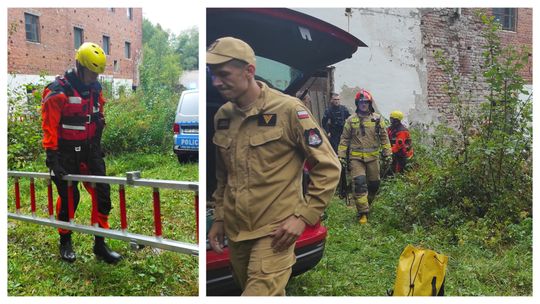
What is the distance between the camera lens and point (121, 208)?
9.00ft

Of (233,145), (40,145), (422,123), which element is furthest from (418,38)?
(40,145)

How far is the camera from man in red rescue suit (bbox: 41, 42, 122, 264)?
286 cm

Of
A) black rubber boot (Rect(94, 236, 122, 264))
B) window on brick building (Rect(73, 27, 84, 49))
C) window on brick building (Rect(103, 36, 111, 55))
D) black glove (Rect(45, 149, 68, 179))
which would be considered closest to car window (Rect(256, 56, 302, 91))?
window on brick building (Rect(103, 36, 111, 55))

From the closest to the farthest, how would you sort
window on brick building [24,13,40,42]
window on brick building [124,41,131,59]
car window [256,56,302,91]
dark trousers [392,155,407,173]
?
car window [256,56,302,91]
dark trousers [392,155,407,173]
window on brick building [24,13,40,42]
window on brick building [124,41,131,59]

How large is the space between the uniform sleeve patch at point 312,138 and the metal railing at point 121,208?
672mm

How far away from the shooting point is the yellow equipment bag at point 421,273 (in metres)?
2.44

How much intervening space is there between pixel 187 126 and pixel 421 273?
148 cm

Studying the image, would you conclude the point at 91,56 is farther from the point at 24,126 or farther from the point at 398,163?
the point at 398,163

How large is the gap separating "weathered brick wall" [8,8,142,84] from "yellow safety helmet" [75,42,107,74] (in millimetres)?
41

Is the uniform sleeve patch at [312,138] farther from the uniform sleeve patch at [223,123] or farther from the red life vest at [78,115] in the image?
the red life vest at [78,115]

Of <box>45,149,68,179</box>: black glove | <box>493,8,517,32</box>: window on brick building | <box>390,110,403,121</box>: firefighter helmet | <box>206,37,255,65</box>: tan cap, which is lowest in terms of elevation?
<box>45,149,68,179</box>: black glove

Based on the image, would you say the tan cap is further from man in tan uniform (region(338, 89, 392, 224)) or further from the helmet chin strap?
the helmet chin strap

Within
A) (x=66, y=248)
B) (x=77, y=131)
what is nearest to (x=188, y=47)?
(x=77, y=131)

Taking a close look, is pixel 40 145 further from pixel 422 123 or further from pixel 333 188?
pixel 422 123
